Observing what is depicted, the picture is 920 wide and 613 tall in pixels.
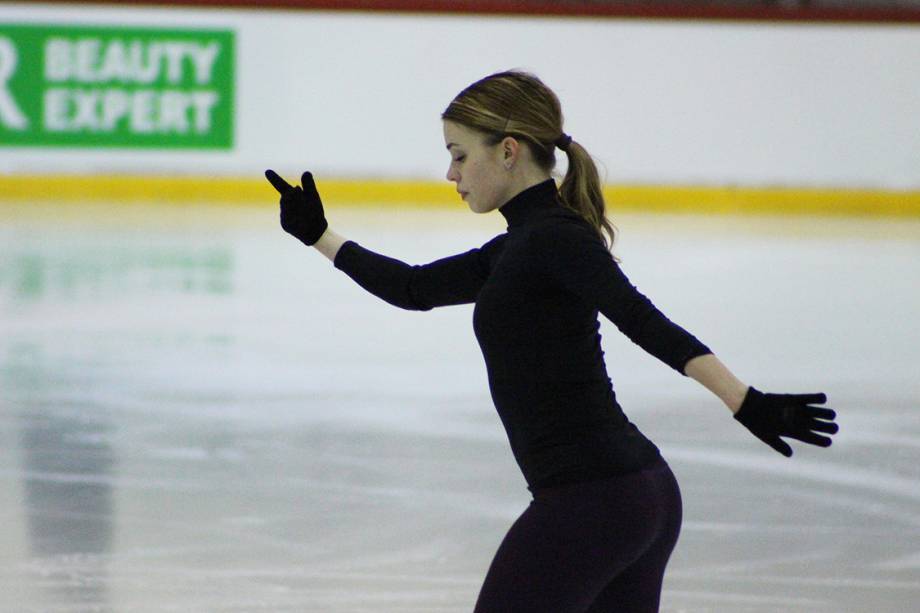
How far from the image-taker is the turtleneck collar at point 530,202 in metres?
1.97

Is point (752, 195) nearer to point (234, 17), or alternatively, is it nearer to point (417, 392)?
point (234, 17)

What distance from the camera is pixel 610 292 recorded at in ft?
5.88

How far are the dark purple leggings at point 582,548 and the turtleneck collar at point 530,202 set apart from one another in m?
0.35

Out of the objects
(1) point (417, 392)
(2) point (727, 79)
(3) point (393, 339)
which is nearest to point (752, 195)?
(2) point (727, 79)

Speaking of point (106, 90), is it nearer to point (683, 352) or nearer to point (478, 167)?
point (478, 167)

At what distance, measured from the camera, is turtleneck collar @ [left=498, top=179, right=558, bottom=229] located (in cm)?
197

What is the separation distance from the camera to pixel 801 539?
3.58 metres

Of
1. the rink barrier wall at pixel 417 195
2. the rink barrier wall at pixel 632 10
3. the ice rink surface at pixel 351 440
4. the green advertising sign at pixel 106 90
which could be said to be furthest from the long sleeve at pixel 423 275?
the rink barrier wall at pixel 632 10

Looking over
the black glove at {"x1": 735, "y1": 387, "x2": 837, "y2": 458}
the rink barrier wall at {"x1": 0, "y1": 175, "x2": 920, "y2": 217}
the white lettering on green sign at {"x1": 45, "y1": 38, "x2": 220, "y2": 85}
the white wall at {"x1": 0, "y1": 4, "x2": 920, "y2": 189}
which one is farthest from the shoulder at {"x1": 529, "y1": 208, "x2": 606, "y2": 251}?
the white lettering on green sign at {"x1": 45, "y1": 38, "x2": 220, "y2": 85}

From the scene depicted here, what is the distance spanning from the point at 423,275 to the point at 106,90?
31.1 feet

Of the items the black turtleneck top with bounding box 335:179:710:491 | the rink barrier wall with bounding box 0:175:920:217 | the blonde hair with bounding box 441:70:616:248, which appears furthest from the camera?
the rink barrier wall with bounding box 0:175:920:217

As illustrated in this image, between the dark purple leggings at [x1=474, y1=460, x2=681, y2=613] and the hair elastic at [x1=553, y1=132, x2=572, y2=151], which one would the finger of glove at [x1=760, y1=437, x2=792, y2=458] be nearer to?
the dark purple leggings at [x1=474, y1=460, x2=681, y2=613]

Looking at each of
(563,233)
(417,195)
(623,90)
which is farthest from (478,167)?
(623,90)

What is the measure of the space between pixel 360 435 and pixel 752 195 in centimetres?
762
